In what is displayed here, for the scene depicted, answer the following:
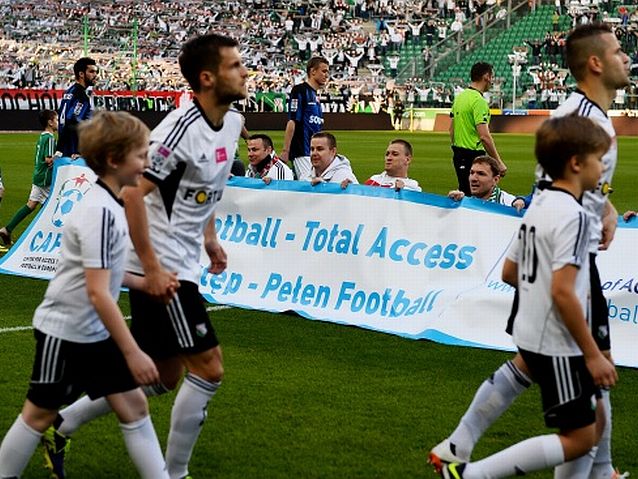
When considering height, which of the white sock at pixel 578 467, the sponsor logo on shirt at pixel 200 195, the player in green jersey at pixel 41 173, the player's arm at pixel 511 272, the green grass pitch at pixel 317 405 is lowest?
the player in green jersey at pixel 41 173

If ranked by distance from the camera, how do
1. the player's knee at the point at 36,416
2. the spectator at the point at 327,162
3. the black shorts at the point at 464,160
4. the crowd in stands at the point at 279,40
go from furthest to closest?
the crowd in stands at the point at 279,40 → the black shorts at the point at 464,160 → the spectator at the point at 327,162 → the player's knee at the point at 36,416

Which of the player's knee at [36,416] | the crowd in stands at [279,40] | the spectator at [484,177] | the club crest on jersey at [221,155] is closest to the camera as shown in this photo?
the player's knee at [36,416]

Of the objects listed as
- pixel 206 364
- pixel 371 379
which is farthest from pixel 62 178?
pixel 206 364

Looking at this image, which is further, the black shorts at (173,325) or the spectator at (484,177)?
the spectator at (484,177)

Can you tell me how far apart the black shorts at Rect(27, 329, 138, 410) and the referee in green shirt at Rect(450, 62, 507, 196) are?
9.29 m

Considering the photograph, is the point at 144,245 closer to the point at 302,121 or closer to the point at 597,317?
the point at 597,317

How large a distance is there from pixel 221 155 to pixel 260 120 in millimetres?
39496

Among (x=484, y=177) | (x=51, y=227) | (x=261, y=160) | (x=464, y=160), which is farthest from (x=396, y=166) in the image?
(x=464, y=160)

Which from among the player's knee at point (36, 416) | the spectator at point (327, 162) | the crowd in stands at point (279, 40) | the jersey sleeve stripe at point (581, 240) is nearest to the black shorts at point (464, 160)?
the spectator at point (327, 162)

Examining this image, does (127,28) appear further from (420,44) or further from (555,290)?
(555,290)

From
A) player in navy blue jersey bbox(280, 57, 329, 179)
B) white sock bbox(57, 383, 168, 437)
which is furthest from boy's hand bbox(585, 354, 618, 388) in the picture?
player in navy blue jersey bbox(280, 57, 329, 179)

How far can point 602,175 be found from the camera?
4.88 m

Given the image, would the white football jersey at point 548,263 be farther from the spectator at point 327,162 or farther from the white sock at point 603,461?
the spectator at point 327,162

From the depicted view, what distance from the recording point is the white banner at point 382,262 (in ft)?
28.1
